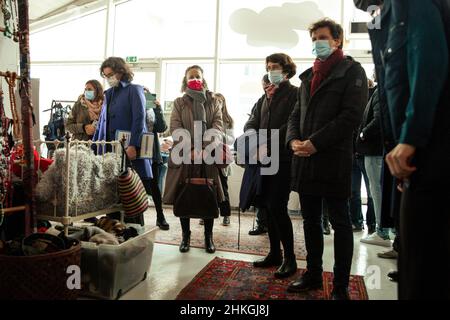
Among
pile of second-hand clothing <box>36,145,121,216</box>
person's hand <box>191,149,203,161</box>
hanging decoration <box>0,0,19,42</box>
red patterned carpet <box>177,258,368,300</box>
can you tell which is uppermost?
hanging decoration <box>0,0,19,42</box>

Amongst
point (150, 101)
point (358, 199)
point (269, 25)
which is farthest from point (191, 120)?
point (269, 25)

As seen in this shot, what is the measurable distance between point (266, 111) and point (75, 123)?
6.09 feet

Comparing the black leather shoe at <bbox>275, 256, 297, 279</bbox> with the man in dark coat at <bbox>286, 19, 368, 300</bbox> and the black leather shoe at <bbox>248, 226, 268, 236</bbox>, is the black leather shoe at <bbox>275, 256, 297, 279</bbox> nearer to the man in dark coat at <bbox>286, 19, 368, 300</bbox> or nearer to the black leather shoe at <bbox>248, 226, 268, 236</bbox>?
the man in dark coat at <bbox>286, 19, 368, 300</bbox>

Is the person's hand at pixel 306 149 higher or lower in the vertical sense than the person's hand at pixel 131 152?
higher

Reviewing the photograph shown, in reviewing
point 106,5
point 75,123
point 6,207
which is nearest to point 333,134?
point 6,207

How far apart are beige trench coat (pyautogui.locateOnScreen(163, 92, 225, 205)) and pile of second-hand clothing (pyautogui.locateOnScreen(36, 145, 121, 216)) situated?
1.82 feet

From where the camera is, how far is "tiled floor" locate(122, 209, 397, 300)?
1.84 m

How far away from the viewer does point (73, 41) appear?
210 inches

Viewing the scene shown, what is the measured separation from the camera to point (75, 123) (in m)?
3.14

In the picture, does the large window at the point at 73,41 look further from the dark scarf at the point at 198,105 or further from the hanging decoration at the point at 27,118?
the hanging decoration at the point at 27,118

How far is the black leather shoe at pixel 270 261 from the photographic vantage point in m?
2.23

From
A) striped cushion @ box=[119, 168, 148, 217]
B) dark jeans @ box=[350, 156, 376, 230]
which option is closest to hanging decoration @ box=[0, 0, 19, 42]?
striped cushion @ box=[119, 168, 148, 217]

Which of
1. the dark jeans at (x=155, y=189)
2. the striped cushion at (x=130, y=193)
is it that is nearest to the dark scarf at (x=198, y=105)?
the striped cushion at (x=130, y=193)

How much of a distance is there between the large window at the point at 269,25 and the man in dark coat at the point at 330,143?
299 centimetres
